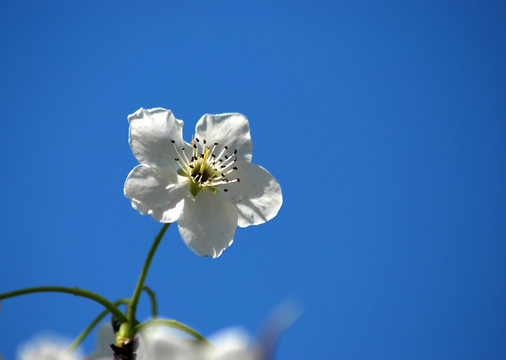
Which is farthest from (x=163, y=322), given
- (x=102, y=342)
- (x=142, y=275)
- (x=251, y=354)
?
(x=251, y=354)

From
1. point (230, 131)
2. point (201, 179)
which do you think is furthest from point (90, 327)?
point (230, 131)

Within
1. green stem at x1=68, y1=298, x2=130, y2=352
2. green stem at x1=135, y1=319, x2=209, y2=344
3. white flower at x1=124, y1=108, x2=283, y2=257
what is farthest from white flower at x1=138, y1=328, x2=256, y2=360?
white flower at x1=124, y1=108, x2=283, y2=257

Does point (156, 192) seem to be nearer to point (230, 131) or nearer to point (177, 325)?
point (230, 131)

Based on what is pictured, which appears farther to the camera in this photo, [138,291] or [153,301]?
[153,301]

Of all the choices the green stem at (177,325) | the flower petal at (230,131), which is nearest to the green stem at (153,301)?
the green stem at (177,325)

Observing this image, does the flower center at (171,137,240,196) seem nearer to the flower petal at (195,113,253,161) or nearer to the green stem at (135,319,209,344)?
the flower petal at (195,113,253,161)

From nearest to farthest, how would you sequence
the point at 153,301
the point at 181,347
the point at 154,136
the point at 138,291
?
the point at 181,347 < the point at 138,291 < the point at 153,301 < the point at 154,136

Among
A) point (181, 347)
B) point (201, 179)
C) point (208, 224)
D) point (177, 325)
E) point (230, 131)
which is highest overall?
point (230, 131)

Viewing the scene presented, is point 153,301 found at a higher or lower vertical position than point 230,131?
lower
